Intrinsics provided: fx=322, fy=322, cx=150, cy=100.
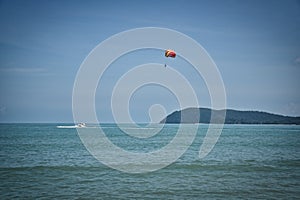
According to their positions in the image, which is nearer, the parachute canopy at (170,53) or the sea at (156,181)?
the sea at (156,181)

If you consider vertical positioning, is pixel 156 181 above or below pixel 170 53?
below

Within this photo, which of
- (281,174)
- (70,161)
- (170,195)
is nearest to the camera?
(170,195)

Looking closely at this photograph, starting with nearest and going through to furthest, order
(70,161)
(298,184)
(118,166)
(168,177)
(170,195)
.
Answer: (170,195), (298,184), (168,177), (118,166), (70,161)

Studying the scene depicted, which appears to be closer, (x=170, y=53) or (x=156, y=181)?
(x=156, y=181)

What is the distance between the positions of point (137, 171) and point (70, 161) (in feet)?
30.1

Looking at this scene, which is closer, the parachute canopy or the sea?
the sea

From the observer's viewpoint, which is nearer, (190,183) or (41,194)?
(41,194)

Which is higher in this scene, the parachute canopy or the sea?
the parachute canopy

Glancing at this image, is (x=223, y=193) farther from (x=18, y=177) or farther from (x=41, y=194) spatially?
(x=18, y=177)

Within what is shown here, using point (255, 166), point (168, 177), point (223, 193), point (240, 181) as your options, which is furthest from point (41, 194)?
point (255, 166)

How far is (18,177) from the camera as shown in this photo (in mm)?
22344

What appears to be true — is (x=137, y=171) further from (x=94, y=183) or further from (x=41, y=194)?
(x=41, y=194)

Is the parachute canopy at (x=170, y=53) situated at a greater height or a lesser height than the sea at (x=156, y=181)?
greater

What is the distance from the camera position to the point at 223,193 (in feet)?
57.5
